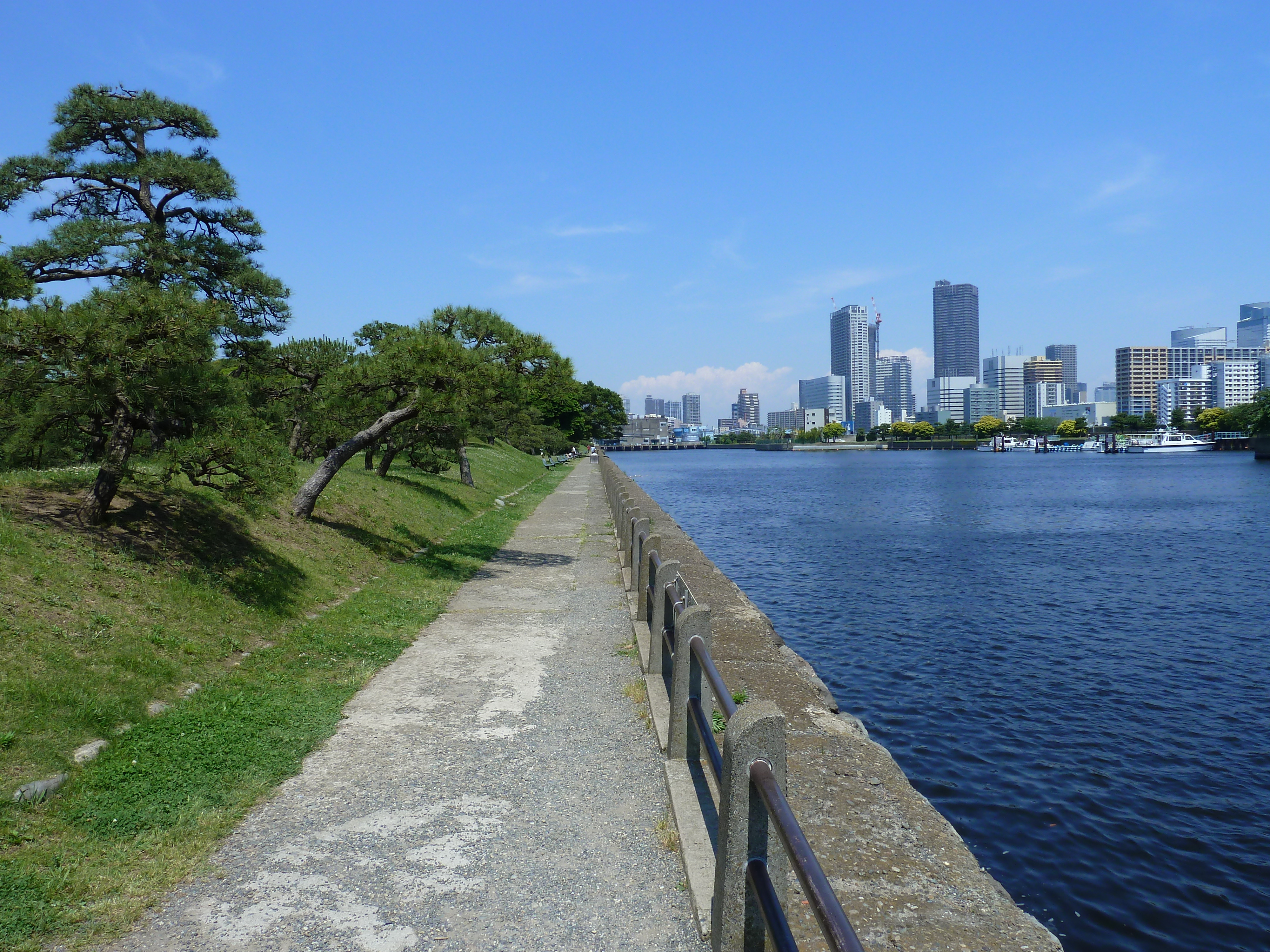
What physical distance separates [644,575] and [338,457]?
770cm

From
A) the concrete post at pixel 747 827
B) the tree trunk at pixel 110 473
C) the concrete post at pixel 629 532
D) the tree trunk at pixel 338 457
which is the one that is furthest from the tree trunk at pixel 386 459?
the concrete post at pixel 747 827

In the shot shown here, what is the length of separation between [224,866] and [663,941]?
8.78 ft

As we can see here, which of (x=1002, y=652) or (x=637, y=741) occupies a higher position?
(x=637, y=741)

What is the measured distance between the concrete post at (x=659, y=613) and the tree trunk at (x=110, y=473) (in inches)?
256

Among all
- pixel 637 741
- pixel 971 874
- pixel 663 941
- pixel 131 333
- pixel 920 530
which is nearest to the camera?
pixel 663 941

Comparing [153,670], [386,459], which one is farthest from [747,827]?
[386,459]

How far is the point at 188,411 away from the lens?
1013cm

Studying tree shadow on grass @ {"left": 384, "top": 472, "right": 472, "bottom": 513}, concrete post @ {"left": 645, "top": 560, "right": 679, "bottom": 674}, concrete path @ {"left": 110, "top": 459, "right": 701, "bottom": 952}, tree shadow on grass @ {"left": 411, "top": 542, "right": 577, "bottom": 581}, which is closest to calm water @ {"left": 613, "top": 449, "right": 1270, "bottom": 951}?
concrete post @ {"left": 645, "top": 560, "right": 679, "bottom": 674}

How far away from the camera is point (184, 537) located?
417 inches

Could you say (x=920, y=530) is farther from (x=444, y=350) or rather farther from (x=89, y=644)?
(x=89, y=644)

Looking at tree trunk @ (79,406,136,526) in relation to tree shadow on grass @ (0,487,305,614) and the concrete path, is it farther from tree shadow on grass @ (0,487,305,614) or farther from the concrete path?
the concrete path

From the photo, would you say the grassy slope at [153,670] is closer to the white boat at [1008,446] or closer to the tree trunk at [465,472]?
the tree trunk at [465,472]

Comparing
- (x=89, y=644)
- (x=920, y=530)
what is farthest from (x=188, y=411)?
(x=920, y=530)

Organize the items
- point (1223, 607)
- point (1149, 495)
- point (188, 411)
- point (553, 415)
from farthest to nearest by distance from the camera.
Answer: point (553, 415) → point (1149, 495) → point (1223, 607) → point (188, 411)
